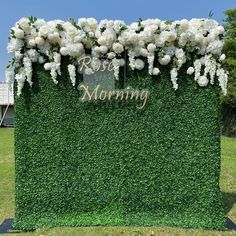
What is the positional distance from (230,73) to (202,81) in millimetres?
21450

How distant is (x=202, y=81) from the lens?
6.02m

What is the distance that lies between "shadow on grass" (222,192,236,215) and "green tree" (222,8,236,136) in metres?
18.1

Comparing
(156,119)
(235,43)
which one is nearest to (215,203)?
(156,119)

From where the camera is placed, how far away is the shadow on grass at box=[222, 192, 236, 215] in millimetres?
7380

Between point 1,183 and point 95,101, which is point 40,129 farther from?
point 1,183

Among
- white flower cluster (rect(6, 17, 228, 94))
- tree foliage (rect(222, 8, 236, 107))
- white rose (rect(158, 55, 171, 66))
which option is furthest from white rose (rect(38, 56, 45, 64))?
tree foliage (rect(222, 8, 236, 107))

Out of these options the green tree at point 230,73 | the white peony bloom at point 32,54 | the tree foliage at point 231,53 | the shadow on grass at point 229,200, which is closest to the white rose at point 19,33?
the white peony bloom at point 32,54

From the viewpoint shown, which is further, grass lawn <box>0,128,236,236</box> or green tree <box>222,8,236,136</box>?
green tree <box>222,8,236,136</box>

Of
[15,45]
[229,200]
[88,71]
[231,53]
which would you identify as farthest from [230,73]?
[15,45]

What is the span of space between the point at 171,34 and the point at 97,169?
7.06 ft

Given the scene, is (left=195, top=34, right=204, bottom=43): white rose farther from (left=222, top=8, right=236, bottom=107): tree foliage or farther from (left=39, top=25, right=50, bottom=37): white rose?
(left=222, top=8, right=236, bottom=107): tree foliage

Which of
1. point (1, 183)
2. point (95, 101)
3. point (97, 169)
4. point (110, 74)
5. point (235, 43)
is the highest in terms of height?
point (235, 43)

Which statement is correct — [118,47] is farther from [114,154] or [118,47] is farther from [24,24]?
[114,154]

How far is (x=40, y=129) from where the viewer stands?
6055mm
